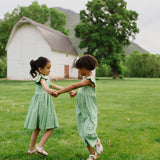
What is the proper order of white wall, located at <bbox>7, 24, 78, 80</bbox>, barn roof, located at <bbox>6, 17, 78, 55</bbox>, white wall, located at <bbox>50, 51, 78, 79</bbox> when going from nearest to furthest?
barn roof, located at <bbox>6, 17, 78, 55</bbox> → white wall, located at <bbox>7, 24, 78, 80</bbox> → white wall, located at <bbox>50, 51, 78, 79</bbox>

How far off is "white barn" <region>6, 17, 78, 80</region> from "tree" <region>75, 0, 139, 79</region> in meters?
5.05

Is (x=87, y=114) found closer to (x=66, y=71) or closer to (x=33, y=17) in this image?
(x=66, y=71)

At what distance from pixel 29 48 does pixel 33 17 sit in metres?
14.6

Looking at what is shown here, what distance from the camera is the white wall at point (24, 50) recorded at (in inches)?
1105

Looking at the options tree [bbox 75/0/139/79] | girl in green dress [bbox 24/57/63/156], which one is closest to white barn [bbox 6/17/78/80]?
tree [bbox 75/0/139/79]

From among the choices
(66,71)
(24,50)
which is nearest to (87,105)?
(24,50)

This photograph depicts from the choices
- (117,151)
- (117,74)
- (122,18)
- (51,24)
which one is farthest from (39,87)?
(51,24)

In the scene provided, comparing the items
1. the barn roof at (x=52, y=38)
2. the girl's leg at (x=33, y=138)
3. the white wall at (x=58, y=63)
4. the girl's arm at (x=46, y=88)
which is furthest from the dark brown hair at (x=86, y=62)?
the white wall at (x=58, y=63)

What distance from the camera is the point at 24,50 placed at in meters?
29.0

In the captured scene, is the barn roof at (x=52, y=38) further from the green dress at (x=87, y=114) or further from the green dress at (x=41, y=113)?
the green dress at (x=87, y=114)

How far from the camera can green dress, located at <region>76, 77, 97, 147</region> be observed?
8.84 feet

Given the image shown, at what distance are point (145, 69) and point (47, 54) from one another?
41.4 metres

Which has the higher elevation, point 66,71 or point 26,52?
point 26,52

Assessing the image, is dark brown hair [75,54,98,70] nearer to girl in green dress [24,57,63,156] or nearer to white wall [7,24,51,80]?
girl in green dress [24,57,63,156]
